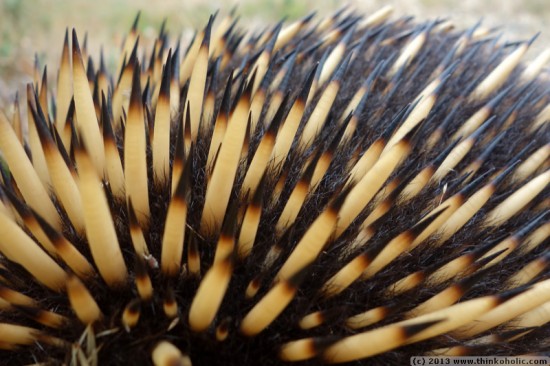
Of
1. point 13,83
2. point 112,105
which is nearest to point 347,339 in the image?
point 112,105

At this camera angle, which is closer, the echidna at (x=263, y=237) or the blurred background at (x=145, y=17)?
the echidna at (x=263, y=237)

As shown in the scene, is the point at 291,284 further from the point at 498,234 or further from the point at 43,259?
the point at 498,234

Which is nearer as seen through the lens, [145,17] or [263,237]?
[263,237]

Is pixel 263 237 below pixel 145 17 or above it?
below

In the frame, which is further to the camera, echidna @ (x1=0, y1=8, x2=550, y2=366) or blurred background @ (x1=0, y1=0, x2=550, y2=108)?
blurred background @ (x1=0, y1=0, x2=550, y2=108)

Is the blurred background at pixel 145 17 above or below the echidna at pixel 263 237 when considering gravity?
above
